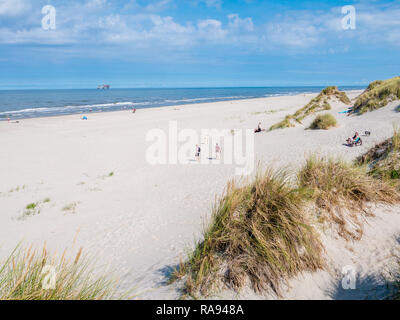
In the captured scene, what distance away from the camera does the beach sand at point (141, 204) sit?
12.4 feet

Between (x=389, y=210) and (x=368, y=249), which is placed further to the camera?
(x=389, y=210)

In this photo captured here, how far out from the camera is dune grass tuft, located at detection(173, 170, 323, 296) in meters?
3.29

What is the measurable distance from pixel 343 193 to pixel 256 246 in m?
2.34

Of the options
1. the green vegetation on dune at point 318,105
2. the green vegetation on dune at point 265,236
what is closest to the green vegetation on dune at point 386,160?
the green vegetation on dune at point 265,236

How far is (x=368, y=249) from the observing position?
381cm

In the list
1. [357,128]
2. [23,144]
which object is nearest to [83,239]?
[357,128]

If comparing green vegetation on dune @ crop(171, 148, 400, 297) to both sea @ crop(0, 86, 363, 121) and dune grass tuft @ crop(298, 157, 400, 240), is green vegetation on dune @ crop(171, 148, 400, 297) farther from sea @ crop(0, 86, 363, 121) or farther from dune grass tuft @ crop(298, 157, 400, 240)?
sea @ crop(0, 86, 363, 121)

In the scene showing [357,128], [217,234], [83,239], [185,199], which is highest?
[357,128]

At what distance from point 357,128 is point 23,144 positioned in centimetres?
2341

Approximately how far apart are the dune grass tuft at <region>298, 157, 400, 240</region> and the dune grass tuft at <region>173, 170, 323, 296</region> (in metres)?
0.75

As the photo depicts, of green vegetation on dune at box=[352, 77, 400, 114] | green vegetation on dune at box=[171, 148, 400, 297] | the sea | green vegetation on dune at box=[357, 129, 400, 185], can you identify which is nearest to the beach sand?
green vegetation on dune at box=[171, 148, 400, 297]

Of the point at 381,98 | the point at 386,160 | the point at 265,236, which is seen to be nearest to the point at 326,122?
the point at 381,98
